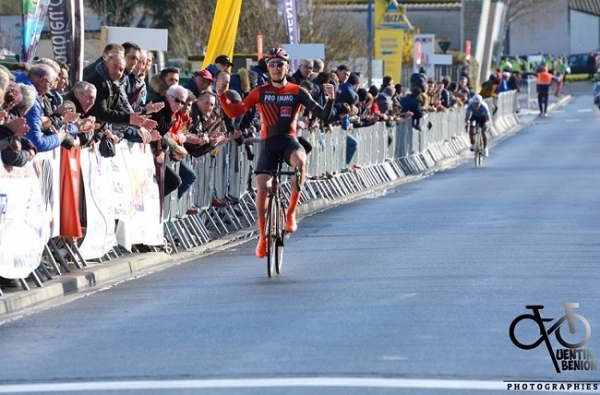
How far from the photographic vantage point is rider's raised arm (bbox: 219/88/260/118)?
1670 cm

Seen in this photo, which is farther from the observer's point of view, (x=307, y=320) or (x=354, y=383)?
(x=307, y=320)

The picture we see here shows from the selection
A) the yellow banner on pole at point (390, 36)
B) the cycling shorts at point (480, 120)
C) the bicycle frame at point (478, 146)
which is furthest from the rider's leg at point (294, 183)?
the yellow banner on pole at point (390, 36)

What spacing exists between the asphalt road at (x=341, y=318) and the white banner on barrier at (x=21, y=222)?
68 cm

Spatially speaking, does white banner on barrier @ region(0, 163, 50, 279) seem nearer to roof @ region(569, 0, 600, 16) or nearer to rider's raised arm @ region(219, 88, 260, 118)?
rider's raised arm @ region(219, 88, 260, 118)

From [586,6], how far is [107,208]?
4677 inches

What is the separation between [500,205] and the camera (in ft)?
81.6

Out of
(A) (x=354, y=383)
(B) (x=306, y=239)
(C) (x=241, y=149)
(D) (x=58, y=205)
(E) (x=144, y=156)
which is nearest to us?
(A) (x=354, y=383)

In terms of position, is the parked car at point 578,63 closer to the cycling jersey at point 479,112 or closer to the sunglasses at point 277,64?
the cycling jersey at point 479,112

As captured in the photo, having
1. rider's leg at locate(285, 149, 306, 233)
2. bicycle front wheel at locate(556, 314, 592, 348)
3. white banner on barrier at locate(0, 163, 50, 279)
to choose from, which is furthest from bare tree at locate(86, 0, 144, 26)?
bicycle front wheel at locate(556, 314, 592, 348)

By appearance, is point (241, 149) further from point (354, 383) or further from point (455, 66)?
point (455, 66)

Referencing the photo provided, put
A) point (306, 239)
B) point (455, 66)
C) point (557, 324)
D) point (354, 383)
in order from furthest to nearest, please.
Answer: point (455, 66) < point (306, 239) < point (557, 324) < point (354, 383)

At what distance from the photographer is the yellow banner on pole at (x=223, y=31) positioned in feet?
83.1

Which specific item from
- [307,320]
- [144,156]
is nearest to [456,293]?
[307,320]

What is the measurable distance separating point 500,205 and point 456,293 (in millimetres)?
11291
